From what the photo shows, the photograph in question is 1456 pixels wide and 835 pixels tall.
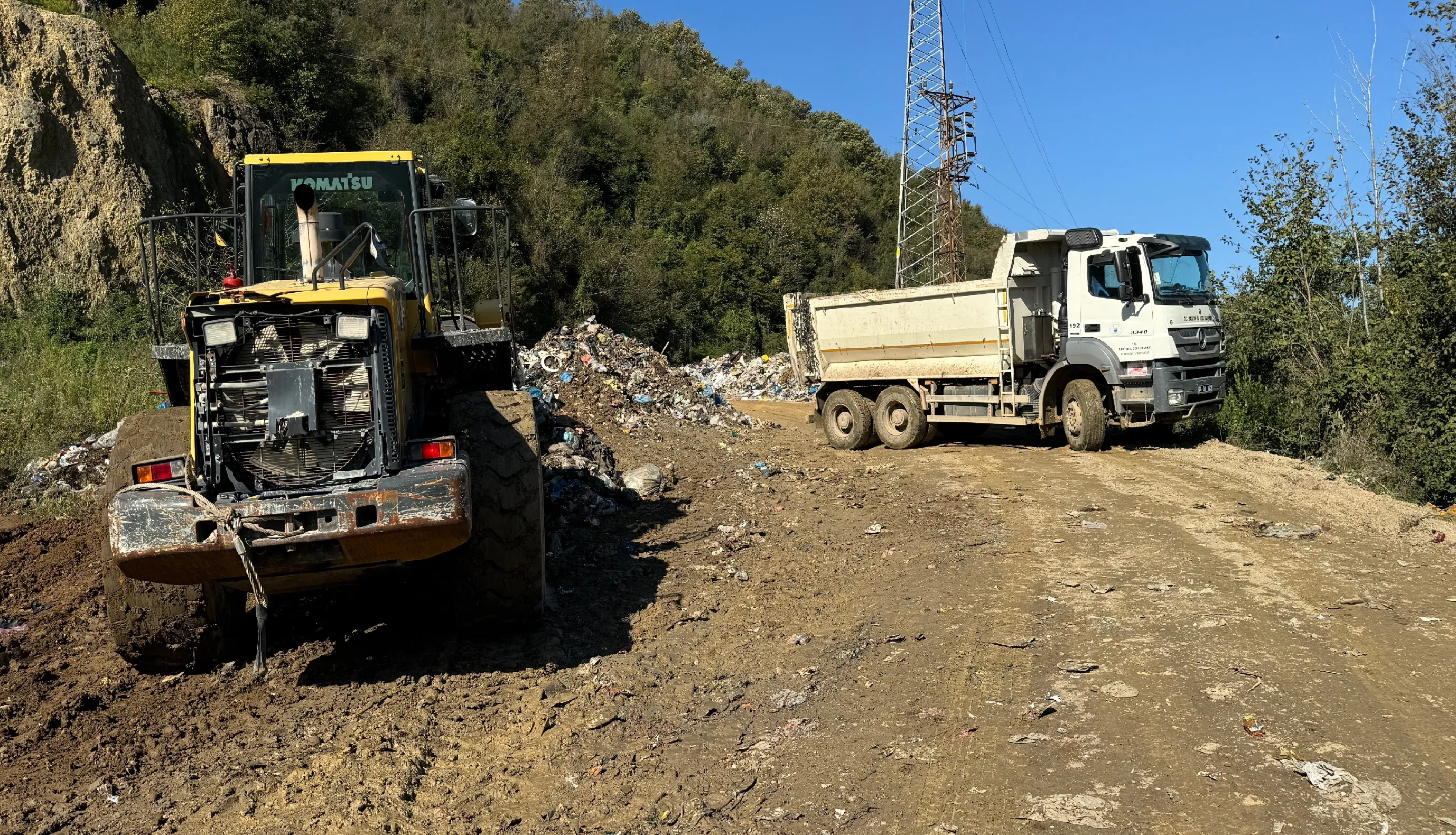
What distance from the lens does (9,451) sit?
407 inches

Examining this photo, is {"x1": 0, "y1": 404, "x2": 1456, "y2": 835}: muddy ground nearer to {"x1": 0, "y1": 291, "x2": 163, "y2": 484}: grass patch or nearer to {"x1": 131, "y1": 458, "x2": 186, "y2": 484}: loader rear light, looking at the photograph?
{"x1": 131, "y1": 458, "x2": 186, "y2": 484}: loader rear light

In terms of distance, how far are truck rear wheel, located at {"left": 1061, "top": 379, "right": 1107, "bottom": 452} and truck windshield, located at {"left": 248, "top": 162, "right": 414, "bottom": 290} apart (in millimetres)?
8998

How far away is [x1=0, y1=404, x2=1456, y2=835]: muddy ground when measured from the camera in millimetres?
3930

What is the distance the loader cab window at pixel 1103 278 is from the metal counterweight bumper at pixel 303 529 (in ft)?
32.5

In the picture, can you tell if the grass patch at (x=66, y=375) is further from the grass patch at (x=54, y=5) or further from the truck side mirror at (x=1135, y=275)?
the truck side mirror at (x=1135, y=275)

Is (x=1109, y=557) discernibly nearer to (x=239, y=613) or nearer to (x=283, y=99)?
(x=239, y=613)

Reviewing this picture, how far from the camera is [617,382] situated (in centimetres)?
1633

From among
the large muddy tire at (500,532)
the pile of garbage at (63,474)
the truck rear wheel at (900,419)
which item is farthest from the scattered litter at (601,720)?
the truck rear wheel at (900,419)

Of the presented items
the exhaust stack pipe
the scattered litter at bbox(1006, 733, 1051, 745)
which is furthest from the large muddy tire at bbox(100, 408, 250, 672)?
the scattered litter at bbox(1006, 733, 1051, 745)

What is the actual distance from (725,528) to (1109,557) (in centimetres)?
335

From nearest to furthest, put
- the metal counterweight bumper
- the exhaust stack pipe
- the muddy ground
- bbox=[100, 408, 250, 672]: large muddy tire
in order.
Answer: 1. the muddy ground
2. the metal counterweight bumper
3. bbox=[100, 408, 250, 672]: large muddy tire
4. the exhaust stack pipe

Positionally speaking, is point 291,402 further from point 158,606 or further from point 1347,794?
point 1347,794

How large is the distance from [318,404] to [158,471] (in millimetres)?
805

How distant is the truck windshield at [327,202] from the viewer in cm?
699
